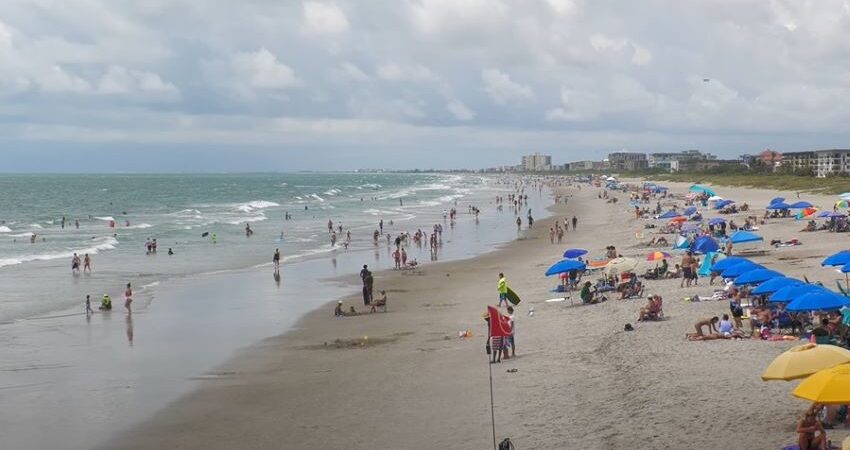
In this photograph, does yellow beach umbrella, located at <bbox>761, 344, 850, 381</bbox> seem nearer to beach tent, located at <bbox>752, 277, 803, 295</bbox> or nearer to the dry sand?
the dry sand

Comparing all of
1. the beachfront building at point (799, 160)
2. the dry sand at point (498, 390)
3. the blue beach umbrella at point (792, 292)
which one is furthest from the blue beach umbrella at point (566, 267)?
the beachfront building at point (799, 160)

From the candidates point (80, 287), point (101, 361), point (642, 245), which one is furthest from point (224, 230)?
point (101, 361)

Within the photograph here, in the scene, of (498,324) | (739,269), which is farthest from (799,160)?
(498,324)

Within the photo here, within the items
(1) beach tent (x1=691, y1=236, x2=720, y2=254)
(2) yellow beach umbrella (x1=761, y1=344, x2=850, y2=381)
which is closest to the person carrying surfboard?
(1) beach tent (x1=691, y1=236, x2=720, y2=254)

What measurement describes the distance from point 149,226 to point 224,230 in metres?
9.16

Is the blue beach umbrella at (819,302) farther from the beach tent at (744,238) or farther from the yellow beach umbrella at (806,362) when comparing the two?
the beach tent at (744,238)

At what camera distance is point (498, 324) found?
1507cm

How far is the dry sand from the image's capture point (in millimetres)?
11344

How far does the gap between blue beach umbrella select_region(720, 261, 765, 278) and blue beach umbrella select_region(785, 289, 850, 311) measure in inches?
168

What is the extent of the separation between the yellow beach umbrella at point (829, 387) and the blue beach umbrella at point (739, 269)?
985cm

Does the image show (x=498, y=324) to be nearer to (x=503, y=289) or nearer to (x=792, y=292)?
(x=792, y=292)

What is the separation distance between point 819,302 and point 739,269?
15.9 ft

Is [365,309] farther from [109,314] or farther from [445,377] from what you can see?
[445,377]

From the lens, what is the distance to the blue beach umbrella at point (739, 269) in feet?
60.3
